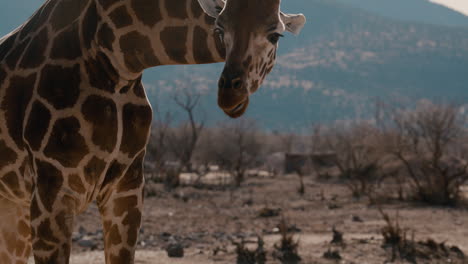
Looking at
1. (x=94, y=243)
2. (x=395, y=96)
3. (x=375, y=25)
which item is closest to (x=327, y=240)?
(x=94, y=243)

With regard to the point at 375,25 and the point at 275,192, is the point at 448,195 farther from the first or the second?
the point at 375,25

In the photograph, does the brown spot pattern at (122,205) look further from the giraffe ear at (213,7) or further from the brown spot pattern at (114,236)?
the giraffe ear at (213,7)

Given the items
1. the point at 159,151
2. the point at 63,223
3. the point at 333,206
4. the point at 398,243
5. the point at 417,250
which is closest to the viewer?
the point at 63,223

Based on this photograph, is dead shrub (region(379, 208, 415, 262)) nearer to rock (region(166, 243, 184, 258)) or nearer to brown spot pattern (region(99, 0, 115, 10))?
rock (region(166, 243, 184, 258))

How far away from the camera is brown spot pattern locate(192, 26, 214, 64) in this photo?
2863 mm

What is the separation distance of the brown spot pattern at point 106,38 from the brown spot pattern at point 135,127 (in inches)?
12.7

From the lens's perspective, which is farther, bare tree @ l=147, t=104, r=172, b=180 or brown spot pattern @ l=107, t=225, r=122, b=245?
bare tree @ l=147, t=104, r=172, b=180

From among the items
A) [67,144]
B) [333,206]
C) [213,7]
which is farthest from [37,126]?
[333,206]

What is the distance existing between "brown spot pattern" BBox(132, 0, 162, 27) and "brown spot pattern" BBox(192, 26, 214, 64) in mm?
224

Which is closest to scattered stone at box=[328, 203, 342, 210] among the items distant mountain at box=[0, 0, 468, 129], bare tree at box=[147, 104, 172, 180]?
bare tree at box=[147, 104, 172, 180]

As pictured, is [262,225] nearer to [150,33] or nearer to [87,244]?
[87,244]

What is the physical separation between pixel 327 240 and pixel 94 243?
3554mm

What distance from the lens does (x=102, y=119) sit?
9.65 feet

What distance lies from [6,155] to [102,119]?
63cm
